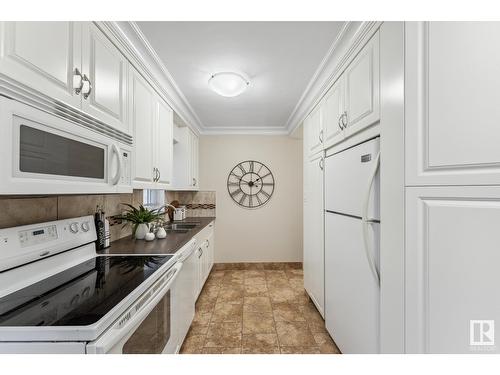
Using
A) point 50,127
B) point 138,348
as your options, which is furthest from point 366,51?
point 138,348

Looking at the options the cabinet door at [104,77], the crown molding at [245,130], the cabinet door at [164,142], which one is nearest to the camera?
the cabinet door at [104,77]

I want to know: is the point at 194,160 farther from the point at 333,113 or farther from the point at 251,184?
the point at 333,113

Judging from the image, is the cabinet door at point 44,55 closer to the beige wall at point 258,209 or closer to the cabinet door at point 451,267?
the cabinet door at point 451,267

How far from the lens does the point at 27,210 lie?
1247 millimetres

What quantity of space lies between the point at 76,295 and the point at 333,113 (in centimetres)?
207

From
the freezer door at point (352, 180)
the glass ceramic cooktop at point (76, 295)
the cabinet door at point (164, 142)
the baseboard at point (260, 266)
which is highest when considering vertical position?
the cabinet door at point (164, 142)

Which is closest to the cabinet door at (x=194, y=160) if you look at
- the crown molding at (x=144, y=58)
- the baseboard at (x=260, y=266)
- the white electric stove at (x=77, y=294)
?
the crown molding at (x=144, y=58)

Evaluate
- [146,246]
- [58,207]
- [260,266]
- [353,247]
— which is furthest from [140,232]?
[260,266]

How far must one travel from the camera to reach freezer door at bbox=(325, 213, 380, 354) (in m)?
1.46

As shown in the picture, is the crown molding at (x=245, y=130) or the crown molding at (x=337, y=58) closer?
the crown molding at (x=337, y=58)

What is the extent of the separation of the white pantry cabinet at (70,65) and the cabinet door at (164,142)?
2.18ft

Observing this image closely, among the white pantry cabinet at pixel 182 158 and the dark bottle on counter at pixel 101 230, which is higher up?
the white pantry cabinet at pixel 182 158

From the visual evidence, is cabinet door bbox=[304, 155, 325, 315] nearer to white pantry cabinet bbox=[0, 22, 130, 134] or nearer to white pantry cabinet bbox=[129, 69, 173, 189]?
white pantry cabinet bbox=[129, 69, 173, 189]

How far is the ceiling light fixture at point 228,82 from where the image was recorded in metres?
2.21
